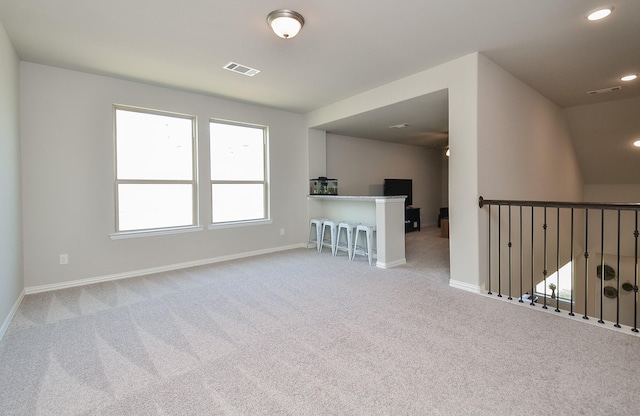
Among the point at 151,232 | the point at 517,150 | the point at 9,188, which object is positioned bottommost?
the point at 151,232

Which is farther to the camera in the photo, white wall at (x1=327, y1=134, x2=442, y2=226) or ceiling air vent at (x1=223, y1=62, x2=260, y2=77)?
white wall at (x1=327, y1=134, x2=442, y2=226)

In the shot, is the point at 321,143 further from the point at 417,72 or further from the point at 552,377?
the point at 552,377

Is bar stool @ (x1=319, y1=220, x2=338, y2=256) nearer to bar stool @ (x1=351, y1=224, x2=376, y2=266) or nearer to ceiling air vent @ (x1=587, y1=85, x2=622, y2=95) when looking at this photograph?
bar stool @ (x1=351, y1=224, x2=376, y2=266)

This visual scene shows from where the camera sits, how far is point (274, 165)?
5414 mm

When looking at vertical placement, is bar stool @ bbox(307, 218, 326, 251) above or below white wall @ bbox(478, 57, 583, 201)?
below

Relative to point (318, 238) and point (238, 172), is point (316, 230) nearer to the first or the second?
point (318, 238)

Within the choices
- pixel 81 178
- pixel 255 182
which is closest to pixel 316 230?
pixel 255 182

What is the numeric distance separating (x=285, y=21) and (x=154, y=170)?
2.90m

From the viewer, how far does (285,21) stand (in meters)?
2.46

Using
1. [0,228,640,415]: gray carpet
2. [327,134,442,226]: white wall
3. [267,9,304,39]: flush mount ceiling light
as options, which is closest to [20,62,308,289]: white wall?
[0,228,640,415]: gray carpet

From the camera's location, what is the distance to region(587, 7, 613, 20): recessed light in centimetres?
247

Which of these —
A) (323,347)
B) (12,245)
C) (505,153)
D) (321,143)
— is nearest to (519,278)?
(505,153)

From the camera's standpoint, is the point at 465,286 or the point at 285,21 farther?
the point at 465,286

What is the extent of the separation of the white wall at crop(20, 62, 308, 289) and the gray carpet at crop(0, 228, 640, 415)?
54cm
